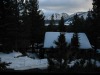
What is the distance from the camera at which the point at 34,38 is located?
62.3 metres

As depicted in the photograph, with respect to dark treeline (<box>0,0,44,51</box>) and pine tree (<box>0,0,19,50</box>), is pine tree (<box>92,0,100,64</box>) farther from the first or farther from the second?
pine tree (<box>0,0,19,50</box>)

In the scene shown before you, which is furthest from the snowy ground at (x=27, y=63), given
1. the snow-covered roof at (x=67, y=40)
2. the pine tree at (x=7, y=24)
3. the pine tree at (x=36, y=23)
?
the pine tree at (x=36, y=23)

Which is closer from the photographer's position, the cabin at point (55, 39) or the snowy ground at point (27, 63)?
the snowy ground at point (27, 63)

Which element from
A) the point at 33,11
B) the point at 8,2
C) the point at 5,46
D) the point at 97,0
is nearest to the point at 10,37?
the point at 5,46

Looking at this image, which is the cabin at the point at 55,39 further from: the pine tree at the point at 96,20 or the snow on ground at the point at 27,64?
the snow on ground at the point at 27,64

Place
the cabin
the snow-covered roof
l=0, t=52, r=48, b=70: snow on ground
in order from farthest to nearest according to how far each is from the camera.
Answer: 1. the snow-covered roof
2. the cabin
3. l=0, t=52, r=48, b=70: snow on ground

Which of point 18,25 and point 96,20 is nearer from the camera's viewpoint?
A: point 96,20

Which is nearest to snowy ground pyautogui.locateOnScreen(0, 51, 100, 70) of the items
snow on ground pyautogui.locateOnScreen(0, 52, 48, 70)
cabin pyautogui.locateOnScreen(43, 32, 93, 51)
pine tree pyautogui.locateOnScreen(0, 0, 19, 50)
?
snow on ground pyautogui.locateOnScreen(0, 52, 48, 70)

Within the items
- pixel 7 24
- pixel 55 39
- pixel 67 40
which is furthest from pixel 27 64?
pixel 67 40

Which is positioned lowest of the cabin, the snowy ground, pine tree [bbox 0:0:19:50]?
the cabin

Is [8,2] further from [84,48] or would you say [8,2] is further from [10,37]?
[84,48]

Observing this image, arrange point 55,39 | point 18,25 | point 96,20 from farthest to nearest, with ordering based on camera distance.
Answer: point 18,25 → point 96,20 → point 55,39

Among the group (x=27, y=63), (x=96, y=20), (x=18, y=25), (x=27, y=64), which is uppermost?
(x=96, y=20)

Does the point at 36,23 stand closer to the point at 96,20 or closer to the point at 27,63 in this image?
the point at 96,20
